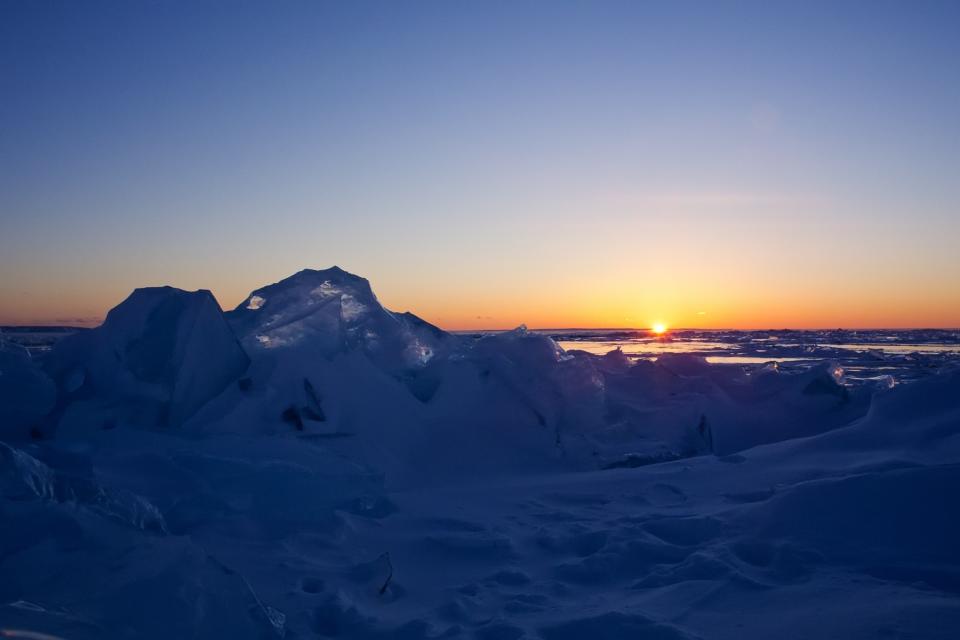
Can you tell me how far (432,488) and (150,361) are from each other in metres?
2.07

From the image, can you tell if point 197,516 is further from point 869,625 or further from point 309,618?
point 869,625

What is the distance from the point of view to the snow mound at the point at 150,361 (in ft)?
13.9

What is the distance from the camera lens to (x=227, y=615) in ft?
6.25

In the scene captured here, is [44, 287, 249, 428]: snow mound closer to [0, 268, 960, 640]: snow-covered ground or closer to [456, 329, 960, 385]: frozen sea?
[0, 268, 960, 640]: snow-covered ground

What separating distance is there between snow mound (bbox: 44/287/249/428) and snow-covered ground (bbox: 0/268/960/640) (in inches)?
0.6

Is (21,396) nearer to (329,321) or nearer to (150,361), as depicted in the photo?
(150,361)

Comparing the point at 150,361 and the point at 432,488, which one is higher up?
the point at 150,361

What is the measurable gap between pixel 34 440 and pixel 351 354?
79.1 inches

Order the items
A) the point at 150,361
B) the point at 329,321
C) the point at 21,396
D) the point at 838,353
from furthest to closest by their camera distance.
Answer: the point at 838,353
the point at 329,321
the point at 150,361
the point at 21,396

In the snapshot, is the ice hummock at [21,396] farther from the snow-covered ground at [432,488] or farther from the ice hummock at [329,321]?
the ice hummock at [329,321]

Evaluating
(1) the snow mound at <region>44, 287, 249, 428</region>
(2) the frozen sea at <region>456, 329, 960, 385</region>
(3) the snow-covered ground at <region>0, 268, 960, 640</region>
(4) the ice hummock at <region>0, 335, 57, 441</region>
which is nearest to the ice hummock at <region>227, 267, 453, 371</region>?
(3) the snow-covered ground at <region>0, 268, 960, 640</region>

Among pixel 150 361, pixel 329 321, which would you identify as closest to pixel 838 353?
pixel 329 321

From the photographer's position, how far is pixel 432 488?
4.00 metres

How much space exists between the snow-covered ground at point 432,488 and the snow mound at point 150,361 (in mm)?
15
